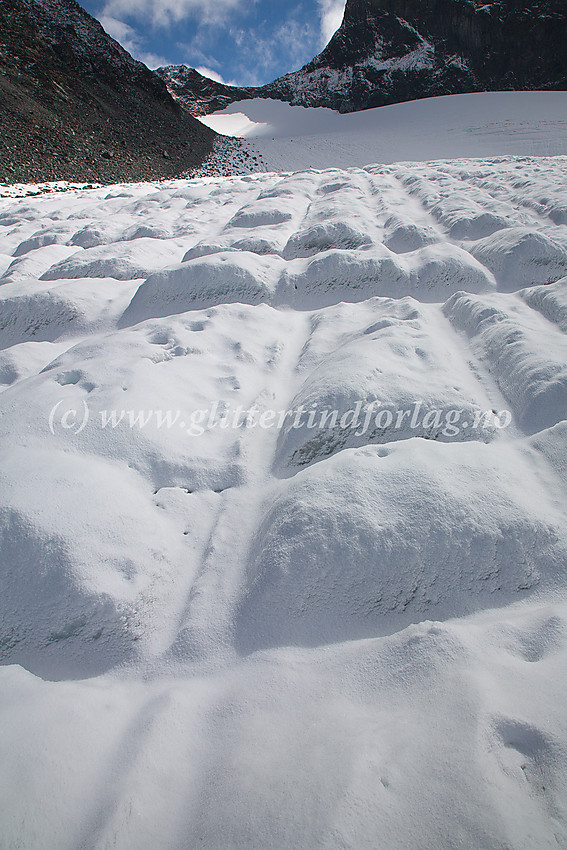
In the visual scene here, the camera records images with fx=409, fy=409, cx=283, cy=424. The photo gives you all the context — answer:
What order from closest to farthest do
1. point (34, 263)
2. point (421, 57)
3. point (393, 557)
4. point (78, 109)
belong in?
1. point (393, 557)
2. point (34, 263)
3. point (78, 109)
4. point (421, 57)

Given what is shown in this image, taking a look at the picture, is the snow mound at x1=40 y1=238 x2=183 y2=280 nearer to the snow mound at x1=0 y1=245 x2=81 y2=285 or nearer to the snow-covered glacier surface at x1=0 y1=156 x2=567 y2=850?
the snow mound at x1=0 y1=245 x2=81 y2=285

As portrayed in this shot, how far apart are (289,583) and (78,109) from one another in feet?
74.2

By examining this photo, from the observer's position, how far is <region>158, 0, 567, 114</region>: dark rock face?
89.9ft

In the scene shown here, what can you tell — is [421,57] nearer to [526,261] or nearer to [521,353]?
[526,261]

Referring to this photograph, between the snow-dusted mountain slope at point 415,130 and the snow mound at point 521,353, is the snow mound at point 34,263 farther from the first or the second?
the snow-dusted mountain slope at point 415,130

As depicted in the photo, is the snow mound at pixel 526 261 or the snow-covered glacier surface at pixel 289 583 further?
the snow mound at pixel 526 261

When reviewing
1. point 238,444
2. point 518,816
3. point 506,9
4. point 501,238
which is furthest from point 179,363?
point 506,9

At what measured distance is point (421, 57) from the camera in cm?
3084

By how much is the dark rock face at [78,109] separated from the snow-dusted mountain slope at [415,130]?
5.35m

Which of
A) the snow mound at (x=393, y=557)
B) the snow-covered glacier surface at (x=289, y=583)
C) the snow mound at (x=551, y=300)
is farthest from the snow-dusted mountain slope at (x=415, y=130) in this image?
the snow mound at (x=393, y=557)

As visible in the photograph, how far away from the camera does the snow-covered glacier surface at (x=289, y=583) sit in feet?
3.42

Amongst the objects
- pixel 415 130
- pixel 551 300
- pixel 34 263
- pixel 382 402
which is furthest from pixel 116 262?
pixel 415 130

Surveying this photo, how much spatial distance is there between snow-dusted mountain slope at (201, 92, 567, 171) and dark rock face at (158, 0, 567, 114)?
3.19 meters

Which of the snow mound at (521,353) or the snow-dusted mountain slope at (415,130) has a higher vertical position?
the snow-dusted mountain slope at (415,130)
